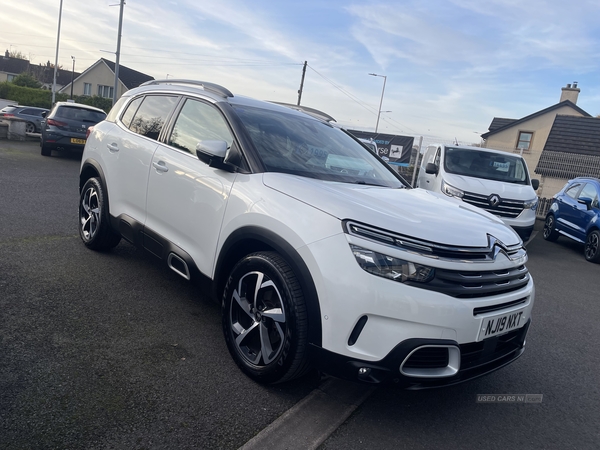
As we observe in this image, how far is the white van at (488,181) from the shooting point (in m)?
8.69

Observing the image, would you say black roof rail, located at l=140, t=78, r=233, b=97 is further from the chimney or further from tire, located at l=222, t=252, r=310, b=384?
the chimney

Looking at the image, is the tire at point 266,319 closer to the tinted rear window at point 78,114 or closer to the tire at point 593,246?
the tire at point 593,246

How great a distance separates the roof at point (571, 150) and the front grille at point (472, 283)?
22545mm

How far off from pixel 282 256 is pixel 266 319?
0.41m

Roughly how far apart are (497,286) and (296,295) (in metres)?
1.15

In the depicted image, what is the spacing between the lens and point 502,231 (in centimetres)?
325

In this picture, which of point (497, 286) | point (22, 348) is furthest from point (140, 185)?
point (497, 286)

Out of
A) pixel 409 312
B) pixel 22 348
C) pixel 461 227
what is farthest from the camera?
pixel 22 348

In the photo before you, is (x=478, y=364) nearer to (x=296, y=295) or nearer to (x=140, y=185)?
(x=296, y=295)

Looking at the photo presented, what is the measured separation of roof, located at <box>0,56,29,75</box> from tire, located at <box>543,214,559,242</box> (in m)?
83.6

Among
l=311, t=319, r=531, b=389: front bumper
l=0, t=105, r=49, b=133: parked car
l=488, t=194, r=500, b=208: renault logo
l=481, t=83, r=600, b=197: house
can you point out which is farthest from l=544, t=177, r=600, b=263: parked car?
l=481, t=83, r=600, b=197: house

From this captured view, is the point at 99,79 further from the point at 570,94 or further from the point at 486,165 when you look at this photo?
the point at 486,165

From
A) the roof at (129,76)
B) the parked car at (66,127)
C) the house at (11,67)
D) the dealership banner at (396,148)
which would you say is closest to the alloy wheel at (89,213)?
the parked car at (66,127)

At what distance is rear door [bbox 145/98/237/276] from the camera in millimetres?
3465
